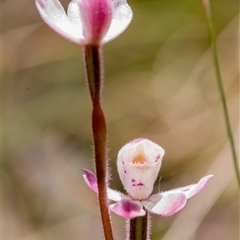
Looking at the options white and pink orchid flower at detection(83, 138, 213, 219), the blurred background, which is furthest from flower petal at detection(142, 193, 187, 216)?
the blurred background

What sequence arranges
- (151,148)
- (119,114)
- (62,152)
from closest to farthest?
1. (151,148)
2. (62,152)
3. (119,114)

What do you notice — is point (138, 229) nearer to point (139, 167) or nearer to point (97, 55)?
point (139, 167)

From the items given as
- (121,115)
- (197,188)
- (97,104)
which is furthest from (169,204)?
(121,115)

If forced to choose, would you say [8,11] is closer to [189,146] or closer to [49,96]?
[49,96]

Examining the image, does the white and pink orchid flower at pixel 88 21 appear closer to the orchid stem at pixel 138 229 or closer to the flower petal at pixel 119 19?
the flower petal at pixel 119 19

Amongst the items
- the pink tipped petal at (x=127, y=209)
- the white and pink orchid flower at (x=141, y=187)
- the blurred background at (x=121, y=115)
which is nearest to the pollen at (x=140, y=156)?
the white and pink orchid flower at (x=141, y=187)

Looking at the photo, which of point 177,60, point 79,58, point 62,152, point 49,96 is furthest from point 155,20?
point 62,152
